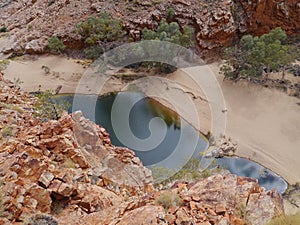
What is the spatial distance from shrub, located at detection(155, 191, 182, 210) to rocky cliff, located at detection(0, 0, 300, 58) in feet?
94.5

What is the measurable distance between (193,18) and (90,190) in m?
29.0

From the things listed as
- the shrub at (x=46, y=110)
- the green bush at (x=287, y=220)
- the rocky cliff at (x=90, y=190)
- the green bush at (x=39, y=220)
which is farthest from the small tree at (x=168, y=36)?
the green bush at (x=287, y=220)

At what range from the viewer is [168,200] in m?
9.38

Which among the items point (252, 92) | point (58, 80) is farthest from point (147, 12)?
point (252, 92)

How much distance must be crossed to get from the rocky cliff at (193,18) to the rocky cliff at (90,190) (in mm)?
23591

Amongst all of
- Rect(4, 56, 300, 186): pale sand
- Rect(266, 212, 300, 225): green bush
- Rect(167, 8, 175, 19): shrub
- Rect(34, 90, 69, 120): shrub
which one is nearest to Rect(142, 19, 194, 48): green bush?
Rect(167, 8, 175, 19): shrub

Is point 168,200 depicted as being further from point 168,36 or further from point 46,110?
point 168,36

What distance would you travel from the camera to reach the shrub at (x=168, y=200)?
9320 mm

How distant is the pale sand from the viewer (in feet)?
77.9

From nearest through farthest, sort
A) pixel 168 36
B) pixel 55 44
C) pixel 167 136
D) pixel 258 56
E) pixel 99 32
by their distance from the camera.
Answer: pixel 167 136
pixel 258 56
pixel 168 36
pixel 99 32
pixel 55 44

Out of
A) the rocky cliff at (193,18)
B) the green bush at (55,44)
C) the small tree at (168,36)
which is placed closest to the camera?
the small tree at (168,36)

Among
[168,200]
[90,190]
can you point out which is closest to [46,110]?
[90,190]

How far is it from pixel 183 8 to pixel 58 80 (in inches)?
642

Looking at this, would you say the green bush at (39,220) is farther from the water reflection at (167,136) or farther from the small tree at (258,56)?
the small tree at (258,56)
